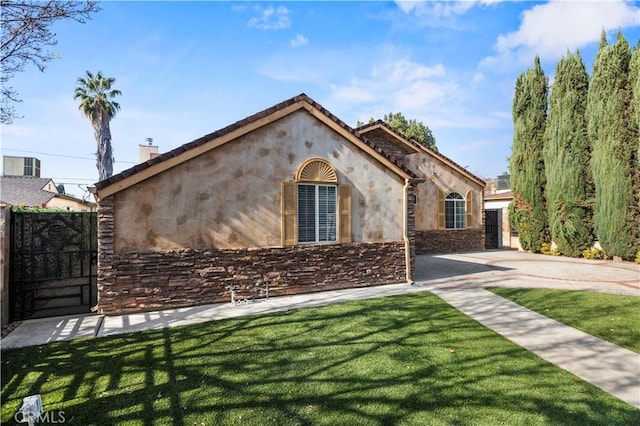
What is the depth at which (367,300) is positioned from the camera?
9.01m

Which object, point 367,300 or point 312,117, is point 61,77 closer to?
point 312,117

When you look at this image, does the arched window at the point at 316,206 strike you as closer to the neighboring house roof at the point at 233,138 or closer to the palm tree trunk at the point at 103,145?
the neighboring house roof at the point at 233,138

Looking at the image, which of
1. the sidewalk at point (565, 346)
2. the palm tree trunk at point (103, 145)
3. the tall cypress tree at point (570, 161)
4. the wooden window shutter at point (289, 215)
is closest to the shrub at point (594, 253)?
the tall cypress tree at point (570, 161)

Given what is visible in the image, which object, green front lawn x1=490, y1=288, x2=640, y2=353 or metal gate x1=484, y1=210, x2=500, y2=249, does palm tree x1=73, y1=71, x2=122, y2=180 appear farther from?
metal gate x1=484, y1=210, x2=500, y2=249

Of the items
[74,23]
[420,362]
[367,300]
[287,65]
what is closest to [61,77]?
[74,23]

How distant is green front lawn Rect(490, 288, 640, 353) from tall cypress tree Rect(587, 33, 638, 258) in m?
9.61

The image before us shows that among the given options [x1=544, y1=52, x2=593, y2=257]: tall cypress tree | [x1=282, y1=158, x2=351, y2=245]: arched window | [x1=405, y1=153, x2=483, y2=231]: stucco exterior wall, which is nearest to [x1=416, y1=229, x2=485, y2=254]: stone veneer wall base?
[x1=405, y1=153, x2=483, y2=231]: stucco exterior wall

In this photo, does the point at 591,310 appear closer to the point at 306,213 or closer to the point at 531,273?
the point at 531,273

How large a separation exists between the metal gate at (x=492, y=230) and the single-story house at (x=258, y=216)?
52.2ft

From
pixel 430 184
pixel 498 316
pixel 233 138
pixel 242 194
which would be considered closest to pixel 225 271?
pixel 242 194

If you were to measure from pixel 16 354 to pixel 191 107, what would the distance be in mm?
10501

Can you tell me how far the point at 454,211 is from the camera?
21.1 m

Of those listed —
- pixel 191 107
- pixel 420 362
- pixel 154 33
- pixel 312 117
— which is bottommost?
pixel 420 362

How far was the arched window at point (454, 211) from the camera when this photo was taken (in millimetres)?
20883
